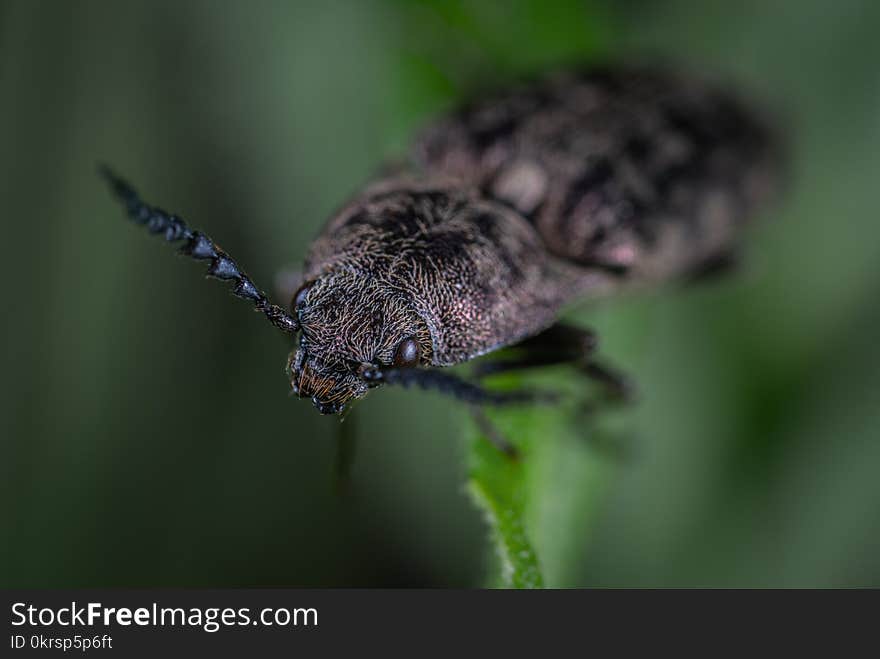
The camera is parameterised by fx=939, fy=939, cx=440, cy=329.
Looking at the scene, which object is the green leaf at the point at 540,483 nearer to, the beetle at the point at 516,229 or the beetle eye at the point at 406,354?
the beetle at the point at 516,229

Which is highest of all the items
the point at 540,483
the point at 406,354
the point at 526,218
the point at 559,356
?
the point at 526,218

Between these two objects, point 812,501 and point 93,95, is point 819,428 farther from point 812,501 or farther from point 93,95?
point 93,95

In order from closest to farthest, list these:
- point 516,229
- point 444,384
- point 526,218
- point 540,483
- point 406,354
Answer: point 444,384, point 406,354, point 540,483, point 516,229, point 526,218

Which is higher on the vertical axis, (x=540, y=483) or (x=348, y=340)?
→ (x=348, y=340)

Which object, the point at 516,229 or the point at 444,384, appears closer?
the point at 444,384

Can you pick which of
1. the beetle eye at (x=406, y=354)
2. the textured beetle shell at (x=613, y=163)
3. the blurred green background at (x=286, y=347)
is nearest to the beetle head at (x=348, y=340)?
the beetle eye at (x=406, y=354)

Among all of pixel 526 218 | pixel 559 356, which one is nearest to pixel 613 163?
pixel 526 218

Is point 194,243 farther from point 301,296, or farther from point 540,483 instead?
point 540,483

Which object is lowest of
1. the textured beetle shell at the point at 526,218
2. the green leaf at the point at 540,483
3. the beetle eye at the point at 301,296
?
the green leaf at the point at 540,483
